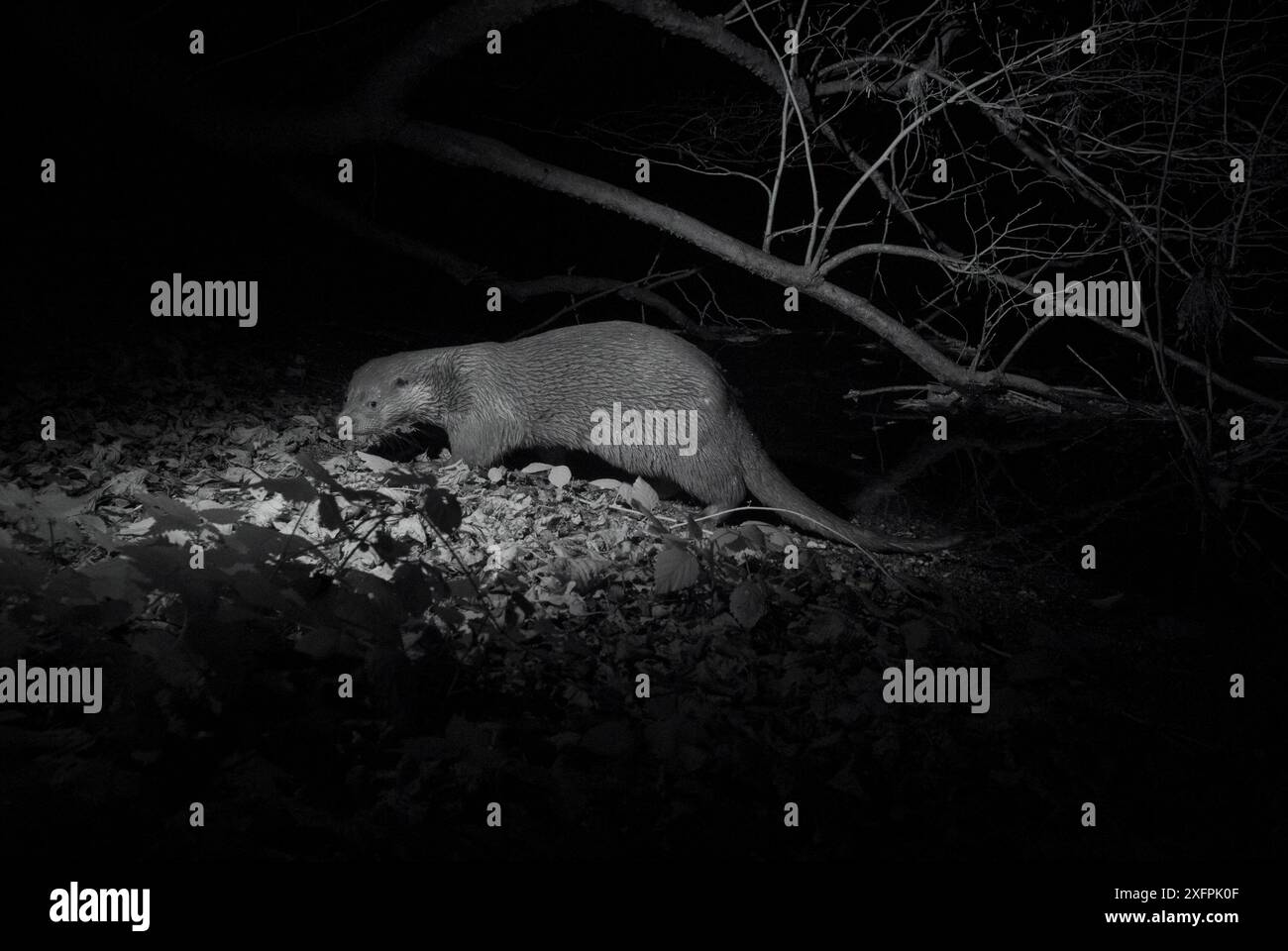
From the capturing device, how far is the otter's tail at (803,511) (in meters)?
5.32

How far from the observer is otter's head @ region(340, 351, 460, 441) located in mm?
5539

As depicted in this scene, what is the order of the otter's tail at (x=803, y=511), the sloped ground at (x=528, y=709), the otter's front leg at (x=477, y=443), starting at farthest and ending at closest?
the otter's front leg at (x=477, y=443)
the otter's tail at (x=803, y=511)
the sloped ground at (x=528, y=709)

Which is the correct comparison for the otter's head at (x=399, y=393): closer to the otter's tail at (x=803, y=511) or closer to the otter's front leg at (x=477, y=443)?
the otter's front leg at (x=477, y=443)

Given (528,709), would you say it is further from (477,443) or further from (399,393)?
(399,393)

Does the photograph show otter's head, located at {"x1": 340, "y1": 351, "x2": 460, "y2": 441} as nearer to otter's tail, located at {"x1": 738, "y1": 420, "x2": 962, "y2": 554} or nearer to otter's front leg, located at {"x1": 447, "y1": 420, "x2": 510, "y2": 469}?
otter's front leg, located at {"x1": 447, "y1": 420, "x2": 510, "y2": 469}

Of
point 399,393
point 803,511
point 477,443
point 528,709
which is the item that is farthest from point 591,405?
point 528,709

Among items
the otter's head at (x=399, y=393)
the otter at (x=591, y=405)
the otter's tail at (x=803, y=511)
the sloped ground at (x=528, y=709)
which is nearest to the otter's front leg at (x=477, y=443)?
the otter at (x=591, y=405)

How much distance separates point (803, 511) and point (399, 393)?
102 inches

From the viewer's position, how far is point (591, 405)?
5.86 meters

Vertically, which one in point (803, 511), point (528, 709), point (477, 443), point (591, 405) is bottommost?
point (528, 709)

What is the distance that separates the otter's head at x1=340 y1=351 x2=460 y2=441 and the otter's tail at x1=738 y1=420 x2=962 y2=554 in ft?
6.32

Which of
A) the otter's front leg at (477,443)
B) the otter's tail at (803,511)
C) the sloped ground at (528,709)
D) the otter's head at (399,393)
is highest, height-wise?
the otter's head at (399,393)

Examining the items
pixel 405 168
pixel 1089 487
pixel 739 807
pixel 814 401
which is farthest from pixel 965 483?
pixel 405 168

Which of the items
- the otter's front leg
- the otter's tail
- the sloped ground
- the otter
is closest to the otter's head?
the otter
